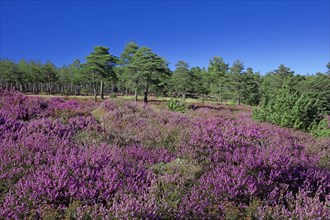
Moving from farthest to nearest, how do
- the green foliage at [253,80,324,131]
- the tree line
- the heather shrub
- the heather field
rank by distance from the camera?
1. the tree line
2. the green foliage at [253,80,324,131]
3. the heather shrub
4. the heather field

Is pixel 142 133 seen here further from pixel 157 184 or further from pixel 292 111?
pixel 292 111

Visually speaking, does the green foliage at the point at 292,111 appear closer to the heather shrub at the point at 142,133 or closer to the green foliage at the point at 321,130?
the green foliage at the point at 321,130

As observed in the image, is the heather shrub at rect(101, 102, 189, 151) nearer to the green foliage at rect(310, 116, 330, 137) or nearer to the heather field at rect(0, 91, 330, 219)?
the heather field at rect(0, 91, 330, 219)

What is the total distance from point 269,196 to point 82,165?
7.31 ft

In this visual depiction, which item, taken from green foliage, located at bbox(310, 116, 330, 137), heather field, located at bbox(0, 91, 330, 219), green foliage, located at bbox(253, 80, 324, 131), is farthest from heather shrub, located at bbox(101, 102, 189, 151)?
green foliage, located at bbox(310, 116, 330, 137)

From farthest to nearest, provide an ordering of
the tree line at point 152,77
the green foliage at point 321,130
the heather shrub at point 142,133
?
the tree line at point 152,77 → the green foliage at point 321,130 → the heather shrub at point 142,133

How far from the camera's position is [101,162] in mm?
3158

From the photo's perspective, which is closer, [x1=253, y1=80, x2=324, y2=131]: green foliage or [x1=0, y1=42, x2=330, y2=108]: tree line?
[x1=253, y1=80, x2=324, y2=131]: green foliage

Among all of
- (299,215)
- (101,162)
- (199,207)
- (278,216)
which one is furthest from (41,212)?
(299,215)

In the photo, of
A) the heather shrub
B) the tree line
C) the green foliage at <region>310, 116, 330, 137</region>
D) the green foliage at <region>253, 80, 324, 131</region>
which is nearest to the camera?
the heather shrub

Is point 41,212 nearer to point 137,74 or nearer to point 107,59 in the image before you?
point 137,74

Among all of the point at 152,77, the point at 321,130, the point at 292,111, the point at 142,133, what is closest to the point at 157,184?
the point at 142,133

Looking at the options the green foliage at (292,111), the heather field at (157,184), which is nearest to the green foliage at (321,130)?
the green foliage at (292,111)

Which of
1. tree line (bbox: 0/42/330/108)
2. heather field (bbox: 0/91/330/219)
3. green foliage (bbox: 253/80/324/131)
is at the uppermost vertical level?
tree line (bbox: 0/42/330/108)
